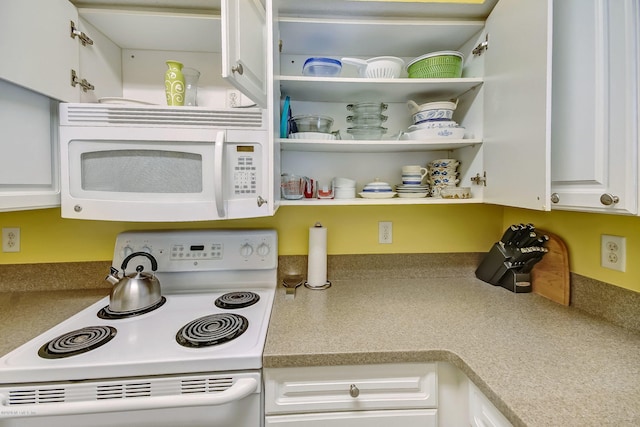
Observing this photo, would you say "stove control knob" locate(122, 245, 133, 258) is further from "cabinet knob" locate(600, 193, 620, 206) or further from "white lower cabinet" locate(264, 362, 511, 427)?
"cabinet knob" locate(600, 193, 620, 206)

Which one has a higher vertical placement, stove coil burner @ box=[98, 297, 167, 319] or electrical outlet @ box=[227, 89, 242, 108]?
electrical outlet @ box=[227, 89, 242, 108]

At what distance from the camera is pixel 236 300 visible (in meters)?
1.18

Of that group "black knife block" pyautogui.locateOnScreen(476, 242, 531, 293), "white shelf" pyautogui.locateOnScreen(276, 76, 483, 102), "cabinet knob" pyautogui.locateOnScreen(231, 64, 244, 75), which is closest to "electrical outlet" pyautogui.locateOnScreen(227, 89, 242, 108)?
"white shelf" pyautogui.locateOnScreen(276, 76, 483, 102)

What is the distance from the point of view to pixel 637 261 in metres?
0.93

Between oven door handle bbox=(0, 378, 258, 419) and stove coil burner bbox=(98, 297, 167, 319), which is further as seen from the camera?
stove coil burner bbox=(98, 297, 167, 319)

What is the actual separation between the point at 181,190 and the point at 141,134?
24 cm

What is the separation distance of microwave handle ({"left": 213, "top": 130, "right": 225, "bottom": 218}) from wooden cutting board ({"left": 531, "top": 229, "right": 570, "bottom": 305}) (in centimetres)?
136

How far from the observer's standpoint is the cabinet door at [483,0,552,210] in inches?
34.4

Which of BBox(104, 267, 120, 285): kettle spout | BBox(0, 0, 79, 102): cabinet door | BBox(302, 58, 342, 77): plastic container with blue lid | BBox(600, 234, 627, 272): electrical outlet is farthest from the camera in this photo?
BBox(302, 58, 342, 77): plastic container with blue lid

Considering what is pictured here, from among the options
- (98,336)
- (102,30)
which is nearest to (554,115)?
(98,336)

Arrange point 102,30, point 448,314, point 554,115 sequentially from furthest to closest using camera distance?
point 102,30
point 448,314
point 554,115

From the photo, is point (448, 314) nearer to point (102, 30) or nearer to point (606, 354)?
point (606, 354)

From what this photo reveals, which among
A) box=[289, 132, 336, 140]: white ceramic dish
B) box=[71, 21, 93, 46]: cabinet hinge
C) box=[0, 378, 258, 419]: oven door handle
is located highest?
box=[71, 21, 93, 46]: cabinet hinge

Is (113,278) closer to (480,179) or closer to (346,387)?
(346,387)
